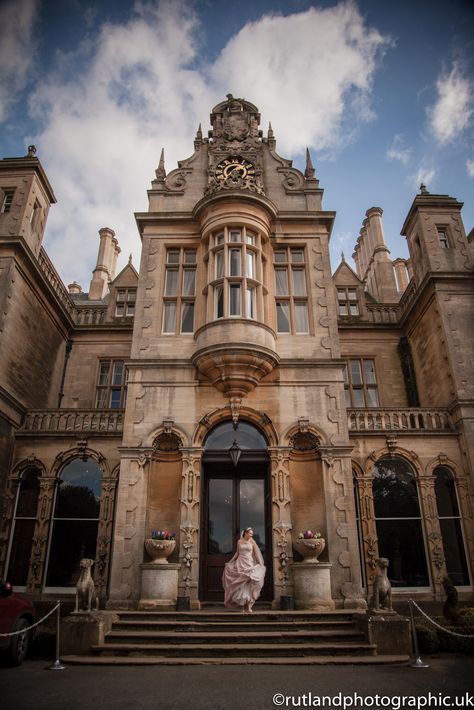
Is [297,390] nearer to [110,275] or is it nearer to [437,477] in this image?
[437,477]

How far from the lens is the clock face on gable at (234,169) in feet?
59.2

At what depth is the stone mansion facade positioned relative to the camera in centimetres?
1371

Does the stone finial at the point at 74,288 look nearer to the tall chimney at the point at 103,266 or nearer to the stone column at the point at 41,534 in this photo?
the tall chimney at the point at 103,266

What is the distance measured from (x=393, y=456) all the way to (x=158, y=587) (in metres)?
9.23

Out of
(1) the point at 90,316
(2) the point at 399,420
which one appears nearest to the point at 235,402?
(2) the point at 399,420

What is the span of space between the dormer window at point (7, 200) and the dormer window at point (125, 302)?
627cm

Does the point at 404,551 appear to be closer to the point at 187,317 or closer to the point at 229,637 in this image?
the point at 229,637

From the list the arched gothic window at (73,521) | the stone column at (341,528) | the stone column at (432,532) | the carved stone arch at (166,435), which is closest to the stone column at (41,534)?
the arched gothic window at (73,521)

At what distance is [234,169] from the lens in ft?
59.9

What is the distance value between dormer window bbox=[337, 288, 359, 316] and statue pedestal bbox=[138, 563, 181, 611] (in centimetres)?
1464

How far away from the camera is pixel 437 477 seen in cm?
1659

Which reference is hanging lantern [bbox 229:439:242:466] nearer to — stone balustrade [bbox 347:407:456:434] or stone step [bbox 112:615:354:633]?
stone step [bbox 112:615:354:633]

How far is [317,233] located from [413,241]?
634cm

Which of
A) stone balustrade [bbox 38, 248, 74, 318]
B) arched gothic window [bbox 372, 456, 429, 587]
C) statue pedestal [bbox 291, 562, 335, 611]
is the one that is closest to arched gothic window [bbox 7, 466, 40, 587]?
stone balustrade [bbox 38, 248, 74, 318]
